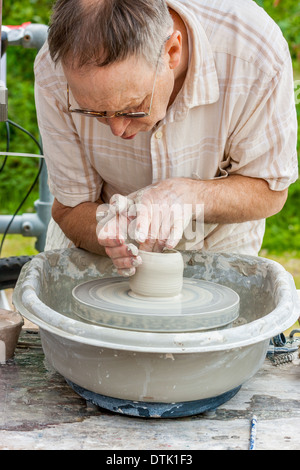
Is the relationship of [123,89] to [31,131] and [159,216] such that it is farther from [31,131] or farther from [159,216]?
[31,131]

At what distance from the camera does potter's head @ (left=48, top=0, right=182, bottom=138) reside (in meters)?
1.38

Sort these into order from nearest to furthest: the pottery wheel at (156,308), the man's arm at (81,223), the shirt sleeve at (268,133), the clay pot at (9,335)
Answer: the pottery wheel at (156,308) → the clay pot at (9,335) → the shirt sleeve at (268,133) → the man's arm at (81,223)

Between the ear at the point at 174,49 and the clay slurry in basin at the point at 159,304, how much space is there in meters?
0.49

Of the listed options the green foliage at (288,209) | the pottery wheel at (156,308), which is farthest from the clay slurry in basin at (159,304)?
the green foliage at (288,209)

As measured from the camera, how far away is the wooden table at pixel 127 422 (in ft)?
4.04

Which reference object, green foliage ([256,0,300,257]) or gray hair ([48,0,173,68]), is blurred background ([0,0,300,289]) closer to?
green foliage ([256,0,300,257])

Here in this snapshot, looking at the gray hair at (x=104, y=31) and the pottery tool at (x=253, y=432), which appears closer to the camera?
the pottery tool at (x=253, y=432)

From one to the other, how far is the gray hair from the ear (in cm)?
8

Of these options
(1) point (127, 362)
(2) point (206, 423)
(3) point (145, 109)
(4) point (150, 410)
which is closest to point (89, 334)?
(1) point (127, 362)

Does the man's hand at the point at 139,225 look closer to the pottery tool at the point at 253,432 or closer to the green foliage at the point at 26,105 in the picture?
the pottery tool at the point at 253,432

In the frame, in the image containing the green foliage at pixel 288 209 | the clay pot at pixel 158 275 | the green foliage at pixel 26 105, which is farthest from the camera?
the green foliage at pixel 26 105
